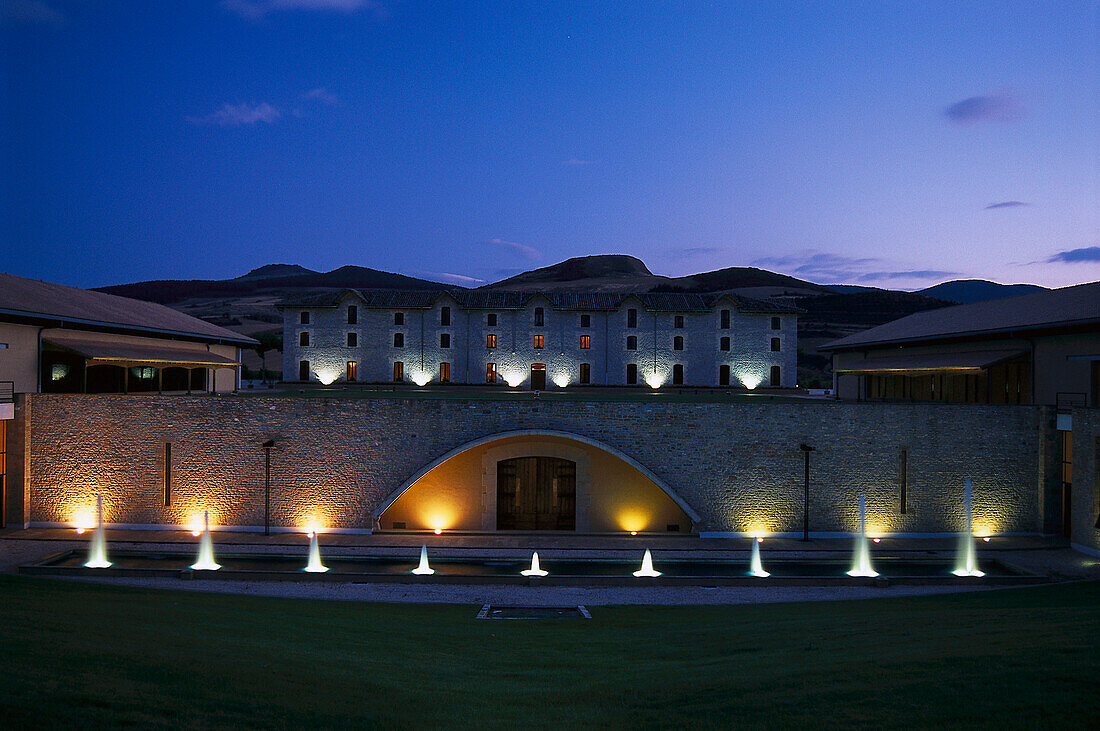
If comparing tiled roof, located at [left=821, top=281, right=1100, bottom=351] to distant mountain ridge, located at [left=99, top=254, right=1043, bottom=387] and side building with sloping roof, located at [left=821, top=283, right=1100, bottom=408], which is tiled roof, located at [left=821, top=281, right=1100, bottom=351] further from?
distant mountain ridge, located at [left=99, top=254, right=1043, bottom=387]

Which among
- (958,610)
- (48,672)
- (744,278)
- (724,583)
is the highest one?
(744,278)

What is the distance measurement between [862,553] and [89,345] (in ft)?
90.0

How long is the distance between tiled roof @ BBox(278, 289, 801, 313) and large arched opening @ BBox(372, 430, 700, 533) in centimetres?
2697

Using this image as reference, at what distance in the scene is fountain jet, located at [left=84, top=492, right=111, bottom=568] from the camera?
16.3 meters

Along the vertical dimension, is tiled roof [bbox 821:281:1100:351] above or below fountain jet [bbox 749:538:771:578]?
above

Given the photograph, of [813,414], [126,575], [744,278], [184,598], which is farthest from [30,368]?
[744,278]

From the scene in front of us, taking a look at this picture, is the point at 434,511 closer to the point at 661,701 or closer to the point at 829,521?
the point at 829,521

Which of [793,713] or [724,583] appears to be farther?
[724,583]

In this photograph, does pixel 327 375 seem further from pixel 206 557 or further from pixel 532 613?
pixel 532 613

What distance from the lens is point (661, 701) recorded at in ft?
21.3

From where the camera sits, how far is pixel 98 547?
17438 mm

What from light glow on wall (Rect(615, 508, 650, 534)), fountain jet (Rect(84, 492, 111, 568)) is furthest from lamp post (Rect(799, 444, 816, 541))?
fountain jet (Rect(84, 492, 111, 568))

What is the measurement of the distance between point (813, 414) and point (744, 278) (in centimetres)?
15713

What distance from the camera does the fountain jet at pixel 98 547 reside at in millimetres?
16297
